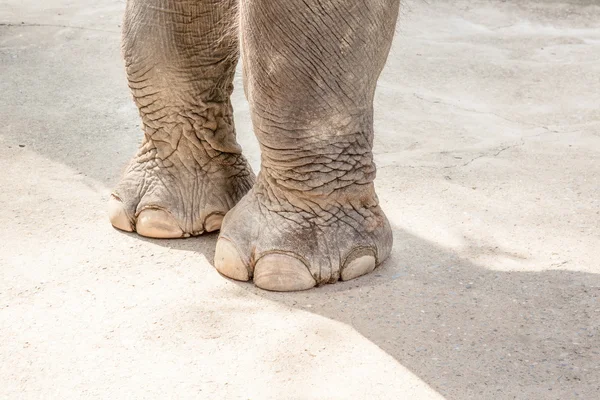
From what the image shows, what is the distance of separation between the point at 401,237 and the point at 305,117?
1.91ft

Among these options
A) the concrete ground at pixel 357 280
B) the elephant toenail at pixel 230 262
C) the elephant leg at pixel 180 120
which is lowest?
the concrete ground at pixel 357 280

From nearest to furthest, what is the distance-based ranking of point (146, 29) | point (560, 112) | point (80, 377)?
point (80, 377) → point (146, 29) → point (560, 112)

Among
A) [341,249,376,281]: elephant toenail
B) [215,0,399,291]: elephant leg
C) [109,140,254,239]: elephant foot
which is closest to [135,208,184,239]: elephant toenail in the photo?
[109,140,254,239]: elephant foot

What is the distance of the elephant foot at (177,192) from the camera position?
8.73ft

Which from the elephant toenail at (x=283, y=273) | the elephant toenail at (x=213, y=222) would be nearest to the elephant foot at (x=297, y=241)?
the elephant toenail at (x=283, y=273)

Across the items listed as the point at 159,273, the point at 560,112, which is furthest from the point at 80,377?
the point at 560,112

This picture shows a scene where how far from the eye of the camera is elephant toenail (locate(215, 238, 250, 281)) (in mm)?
2400

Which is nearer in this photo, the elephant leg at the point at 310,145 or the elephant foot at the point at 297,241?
the elephant leg at the point at 310,145

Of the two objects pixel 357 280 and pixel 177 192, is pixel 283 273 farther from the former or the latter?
pixel 177 192

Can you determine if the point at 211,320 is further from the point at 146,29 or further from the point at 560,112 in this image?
the point at 560,112

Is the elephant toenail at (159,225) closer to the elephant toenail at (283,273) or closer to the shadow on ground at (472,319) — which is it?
the shadow on ground at (472,319)

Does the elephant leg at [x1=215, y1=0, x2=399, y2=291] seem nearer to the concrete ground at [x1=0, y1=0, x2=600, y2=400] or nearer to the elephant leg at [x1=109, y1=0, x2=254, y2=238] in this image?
the concrete ground at [x1=0, y1=0, x2=600, y2=400]

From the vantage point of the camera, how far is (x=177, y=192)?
2676 mm

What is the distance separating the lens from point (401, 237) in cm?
270
